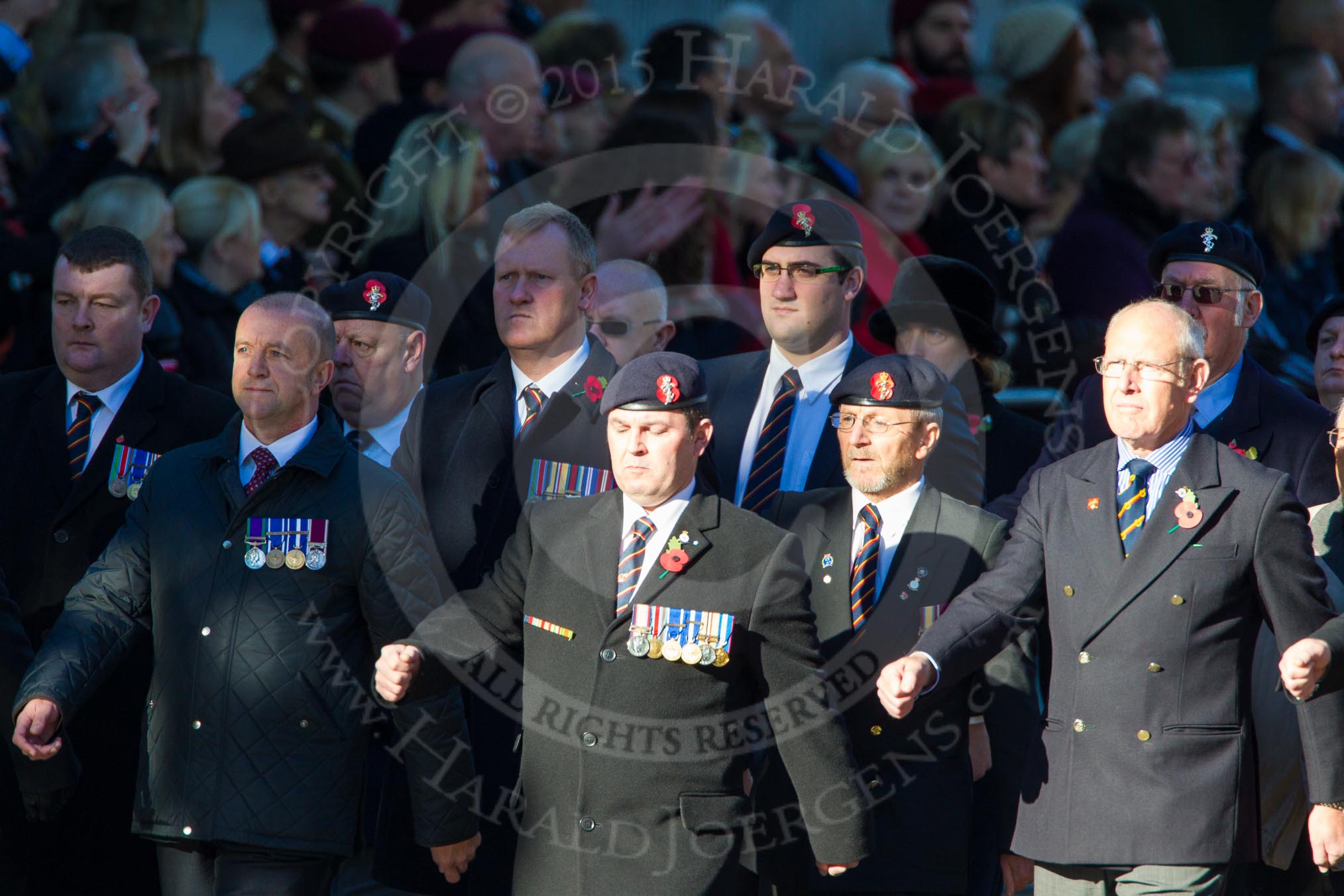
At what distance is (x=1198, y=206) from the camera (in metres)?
→ 8.50

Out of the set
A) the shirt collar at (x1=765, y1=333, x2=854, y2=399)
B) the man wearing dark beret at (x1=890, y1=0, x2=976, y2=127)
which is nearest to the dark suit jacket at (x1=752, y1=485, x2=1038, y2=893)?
the shirt collar at (x1=765, y1=333, x2=854, y2=399)

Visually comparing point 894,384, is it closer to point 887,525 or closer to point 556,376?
point 887,525

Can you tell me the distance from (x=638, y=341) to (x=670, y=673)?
87.5 inches

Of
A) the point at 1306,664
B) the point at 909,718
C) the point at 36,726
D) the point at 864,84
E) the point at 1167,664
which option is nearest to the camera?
the point at 1306,664

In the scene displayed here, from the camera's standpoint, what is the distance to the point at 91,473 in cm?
600

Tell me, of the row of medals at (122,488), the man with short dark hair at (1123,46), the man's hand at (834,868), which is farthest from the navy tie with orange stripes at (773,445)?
the man with short dark hair at (1123,46)

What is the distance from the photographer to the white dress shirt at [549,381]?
237 inches

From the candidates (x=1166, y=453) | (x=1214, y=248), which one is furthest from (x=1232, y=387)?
(x=1166, y=453)

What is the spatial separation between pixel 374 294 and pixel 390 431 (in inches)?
20.1

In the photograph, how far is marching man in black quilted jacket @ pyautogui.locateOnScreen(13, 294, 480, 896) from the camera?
509 cm

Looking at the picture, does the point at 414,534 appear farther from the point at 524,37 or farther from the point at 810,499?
the point at 524,37

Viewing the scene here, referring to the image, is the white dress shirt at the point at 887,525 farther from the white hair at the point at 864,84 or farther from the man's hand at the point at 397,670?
the white hair at the point at 864,84

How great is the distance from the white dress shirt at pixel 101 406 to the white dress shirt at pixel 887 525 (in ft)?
8.53

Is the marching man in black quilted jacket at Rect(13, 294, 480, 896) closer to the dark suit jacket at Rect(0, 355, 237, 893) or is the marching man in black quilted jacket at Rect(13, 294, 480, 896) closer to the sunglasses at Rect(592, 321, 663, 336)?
the dark suit jacket at Rect(0, 355, 237, 893)
